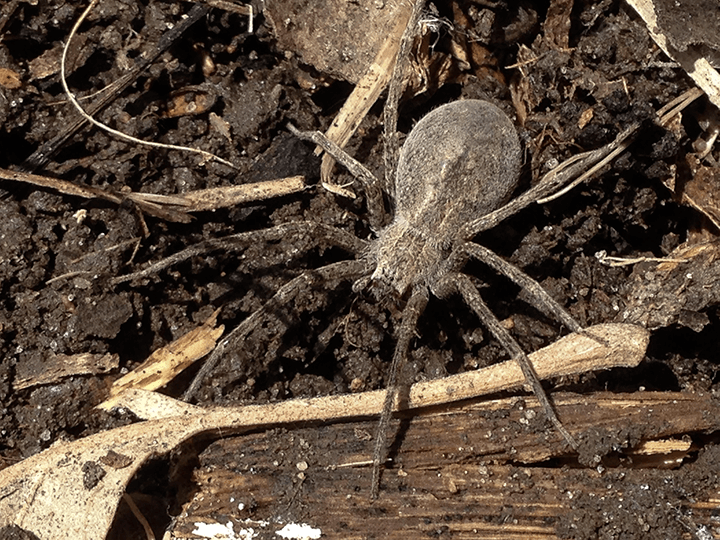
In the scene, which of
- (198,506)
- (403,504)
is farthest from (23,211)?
(403,504)

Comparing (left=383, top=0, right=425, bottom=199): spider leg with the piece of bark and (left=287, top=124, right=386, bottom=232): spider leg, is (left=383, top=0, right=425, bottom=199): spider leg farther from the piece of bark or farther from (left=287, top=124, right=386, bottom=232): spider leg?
the piece of bark

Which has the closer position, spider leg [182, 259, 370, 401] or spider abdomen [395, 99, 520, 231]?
spider leg [182, 259, 370, 401]

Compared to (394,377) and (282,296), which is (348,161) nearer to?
(282,296)

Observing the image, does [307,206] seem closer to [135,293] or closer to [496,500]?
[135,293]

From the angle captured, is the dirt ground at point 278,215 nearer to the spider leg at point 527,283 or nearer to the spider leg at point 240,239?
the spider leg at point 240,239

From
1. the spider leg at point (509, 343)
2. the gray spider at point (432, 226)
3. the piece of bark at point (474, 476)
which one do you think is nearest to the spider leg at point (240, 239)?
the gray spider at point (432, 226)

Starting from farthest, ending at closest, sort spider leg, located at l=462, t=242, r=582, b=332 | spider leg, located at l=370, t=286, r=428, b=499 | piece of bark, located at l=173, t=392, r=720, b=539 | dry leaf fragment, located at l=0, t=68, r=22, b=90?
dry leaf fragment, located at l=0, t=68, r=22, b=90 < spider leg, located at l=462, t=242, r=582, b=332 < spider leg, located at l=370, t=286, r=428, b=499 < piece of bark, located at l=173, t=392, r=720, b=539

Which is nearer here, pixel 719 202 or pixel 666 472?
pixel 666 472

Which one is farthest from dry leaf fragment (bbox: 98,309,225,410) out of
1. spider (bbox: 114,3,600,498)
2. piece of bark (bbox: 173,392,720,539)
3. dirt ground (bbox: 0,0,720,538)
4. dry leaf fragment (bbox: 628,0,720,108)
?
dry leaf fragment (bbox: 628,0,720,108)
